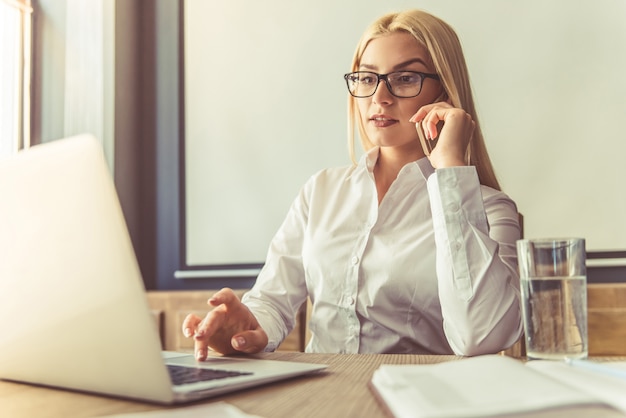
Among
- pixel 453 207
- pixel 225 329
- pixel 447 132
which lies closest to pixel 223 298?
pixel 225 329

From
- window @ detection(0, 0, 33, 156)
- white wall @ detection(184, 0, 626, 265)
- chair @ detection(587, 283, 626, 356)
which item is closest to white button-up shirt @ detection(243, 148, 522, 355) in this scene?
chair @ detection(587, 283, 626, 356)

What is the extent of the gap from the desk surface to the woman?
A: 0.41 m

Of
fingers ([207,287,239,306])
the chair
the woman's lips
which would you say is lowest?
the chair

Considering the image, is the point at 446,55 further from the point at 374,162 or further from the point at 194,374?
the point at 194,374

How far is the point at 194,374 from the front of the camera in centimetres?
66

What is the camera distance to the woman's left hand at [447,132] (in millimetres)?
1152

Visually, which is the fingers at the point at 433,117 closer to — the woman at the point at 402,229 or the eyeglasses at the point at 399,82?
the woman at the point at 402,229

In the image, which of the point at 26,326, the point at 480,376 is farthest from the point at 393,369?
the point at 26,326

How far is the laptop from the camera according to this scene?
501mm

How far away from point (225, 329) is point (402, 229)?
0.52m

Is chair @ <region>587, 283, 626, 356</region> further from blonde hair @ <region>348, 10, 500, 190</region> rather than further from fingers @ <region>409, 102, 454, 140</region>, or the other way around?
fingers @ <region>409, 102, 454, 140</region>

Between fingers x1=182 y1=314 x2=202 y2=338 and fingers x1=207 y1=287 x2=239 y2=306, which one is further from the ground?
fingers x1=207 y1=287 x2=239 y2=306

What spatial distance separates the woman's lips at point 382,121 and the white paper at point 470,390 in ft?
2.79

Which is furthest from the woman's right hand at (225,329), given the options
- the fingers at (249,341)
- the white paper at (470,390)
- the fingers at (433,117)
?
the fingers at (433,117)
